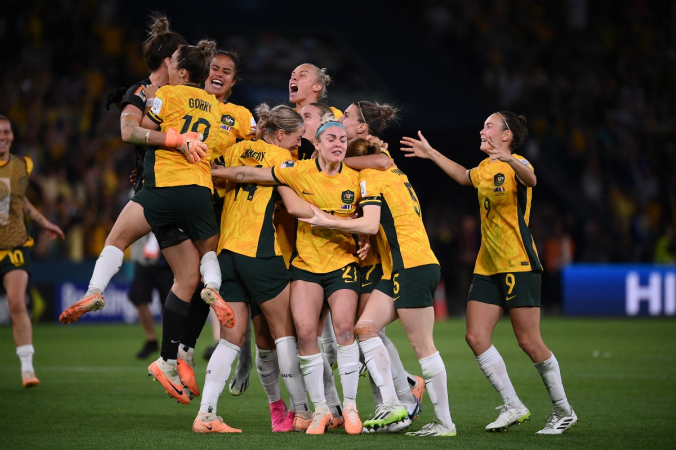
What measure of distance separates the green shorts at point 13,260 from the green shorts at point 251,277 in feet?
11.1

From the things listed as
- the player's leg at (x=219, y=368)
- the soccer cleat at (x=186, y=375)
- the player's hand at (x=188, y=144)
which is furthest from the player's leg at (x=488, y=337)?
the player's hand at (x=188, y=144)

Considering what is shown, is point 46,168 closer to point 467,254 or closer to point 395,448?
point 467,254

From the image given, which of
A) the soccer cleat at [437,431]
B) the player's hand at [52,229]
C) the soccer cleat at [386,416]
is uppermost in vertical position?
the player's hand at [52,229]

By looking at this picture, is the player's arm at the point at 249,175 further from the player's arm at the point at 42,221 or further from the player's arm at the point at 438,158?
the player's arm at the point at 42,221

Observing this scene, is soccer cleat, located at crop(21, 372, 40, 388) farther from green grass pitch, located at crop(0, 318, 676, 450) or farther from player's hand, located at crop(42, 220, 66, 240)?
player's hand, located at crop(42, 220, 66, 240)

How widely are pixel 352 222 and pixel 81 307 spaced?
1920 mm

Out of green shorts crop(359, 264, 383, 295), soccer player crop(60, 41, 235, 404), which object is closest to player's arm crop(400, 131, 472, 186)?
green shorts crop(359, 264, 383, 295)

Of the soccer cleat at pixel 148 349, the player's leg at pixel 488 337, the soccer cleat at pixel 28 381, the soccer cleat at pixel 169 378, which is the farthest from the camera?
the soccer cleat at pixel 148 349

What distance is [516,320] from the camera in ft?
21.8

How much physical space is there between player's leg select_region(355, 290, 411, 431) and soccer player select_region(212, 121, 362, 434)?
99 millimetres

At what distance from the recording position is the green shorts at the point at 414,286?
629 centimetres

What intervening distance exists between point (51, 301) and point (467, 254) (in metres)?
8.70

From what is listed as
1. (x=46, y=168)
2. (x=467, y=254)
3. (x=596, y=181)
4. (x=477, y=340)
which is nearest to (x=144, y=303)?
(x=477, y=340)

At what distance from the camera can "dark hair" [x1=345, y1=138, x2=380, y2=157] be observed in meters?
6.83
